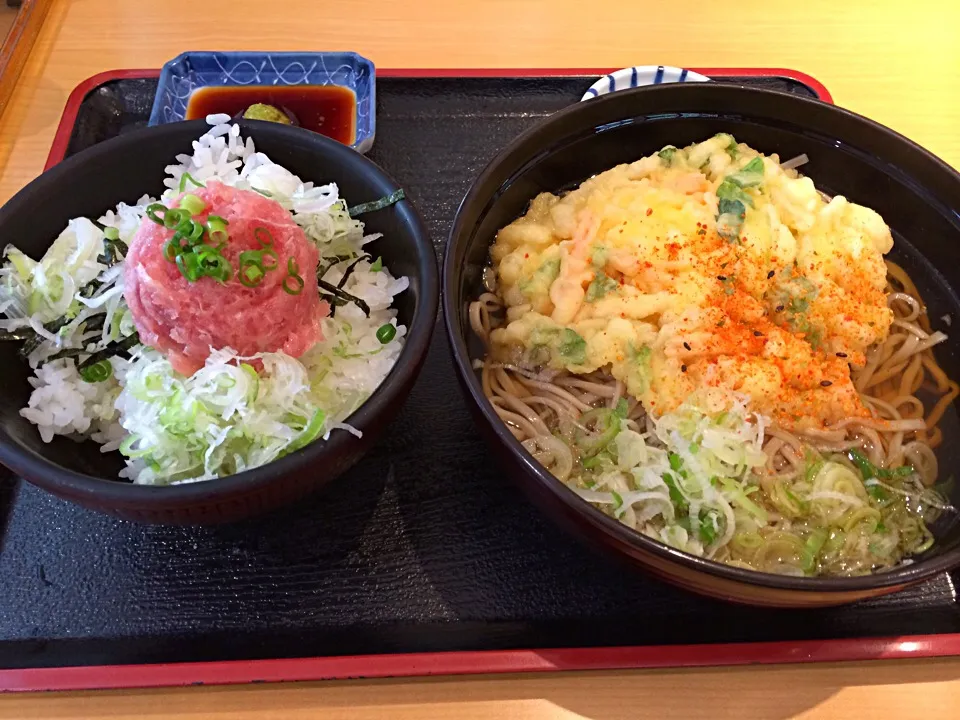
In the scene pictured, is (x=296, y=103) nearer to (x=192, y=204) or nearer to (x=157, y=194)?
(x=157, y=194)

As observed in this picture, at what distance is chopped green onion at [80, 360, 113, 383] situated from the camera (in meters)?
1.36

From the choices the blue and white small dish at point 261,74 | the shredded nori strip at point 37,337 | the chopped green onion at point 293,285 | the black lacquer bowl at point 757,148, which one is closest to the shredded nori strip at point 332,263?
the chopped green onion at point 293,285

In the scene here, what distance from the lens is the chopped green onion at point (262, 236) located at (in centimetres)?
128

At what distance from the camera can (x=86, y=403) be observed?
134cm

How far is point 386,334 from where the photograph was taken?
1.43 m

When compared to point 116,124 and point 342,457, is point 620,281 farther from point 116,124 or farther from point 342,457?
point 116,124

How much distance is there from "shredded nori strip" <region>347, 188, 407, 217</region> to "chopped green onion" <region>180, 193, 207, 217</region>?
0.33 m

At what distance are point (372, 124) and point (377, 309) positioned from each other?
2.70 feet

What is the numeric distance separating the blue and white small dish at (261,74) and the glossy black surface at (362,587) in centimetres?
118

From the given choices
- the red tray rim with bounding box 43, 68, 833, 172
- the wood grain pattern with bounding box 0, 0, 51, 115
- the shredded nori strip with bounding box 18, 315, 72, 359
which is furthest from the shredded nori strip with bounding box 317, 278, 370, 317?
the wood grain pattern with bounding box 0, 0, 51, 115

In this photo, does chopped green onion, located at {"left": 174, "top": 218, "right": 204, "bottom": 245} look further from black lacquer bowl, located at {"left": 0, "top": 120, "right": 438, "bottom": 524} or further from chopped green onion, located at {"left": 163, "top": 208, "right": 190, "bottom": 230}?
black lacquer bowl, located at {"left": 0, "top": 120, "right": 438, "bottom": 524}

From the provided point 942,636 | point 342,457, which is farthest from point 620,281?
point 942,636

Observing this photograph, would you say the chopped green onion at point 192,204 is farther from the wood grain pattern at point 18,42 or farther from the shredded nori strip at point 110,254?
the wood grain pattern at point 18,42

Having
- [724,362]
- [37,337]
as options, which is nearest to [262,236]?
[37,337]
